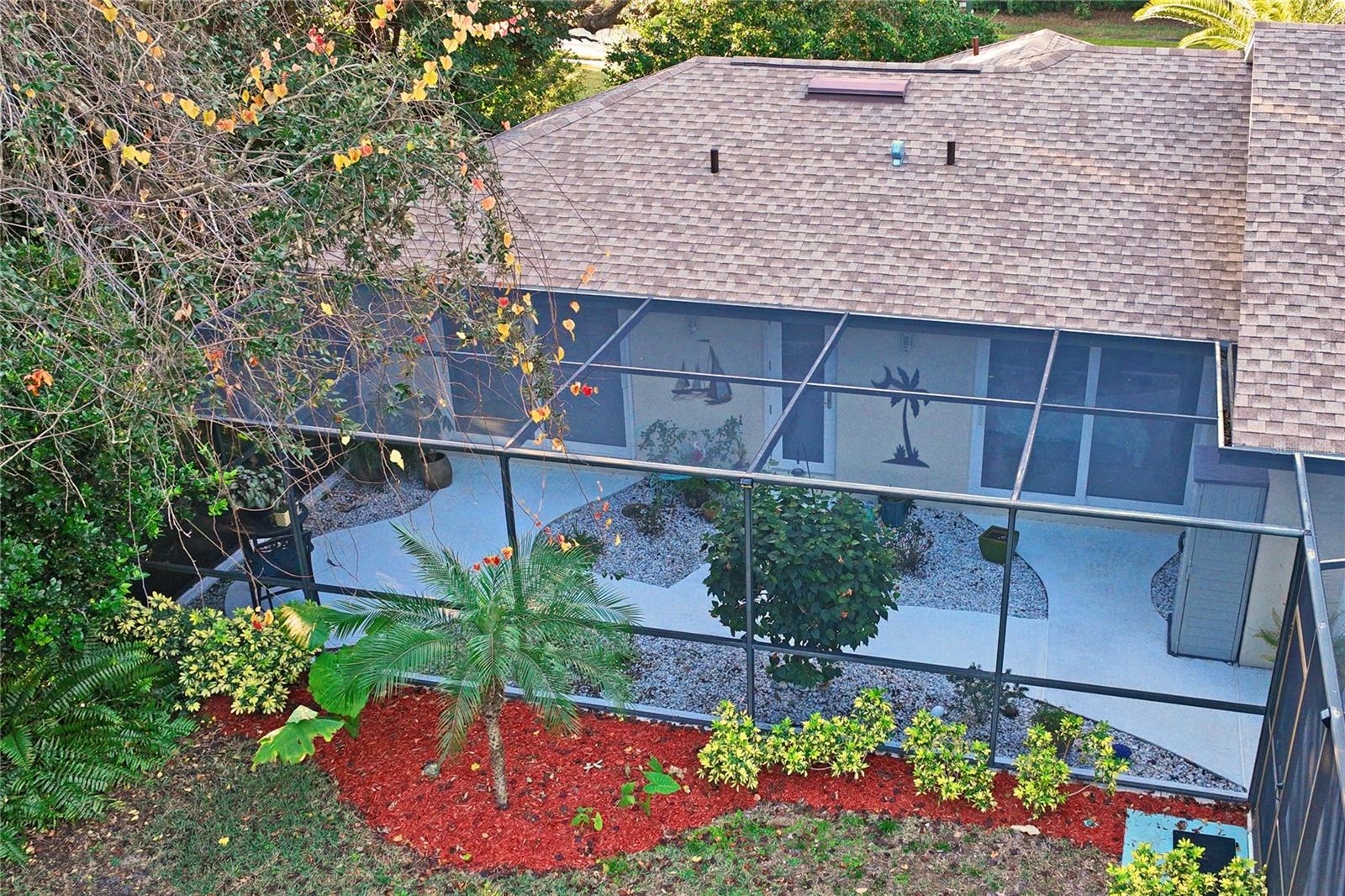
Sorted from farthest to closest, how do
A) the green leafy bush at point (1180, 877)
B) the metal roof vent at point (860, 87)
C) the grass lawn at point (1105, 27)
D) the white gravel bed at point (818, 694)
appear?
the grass lawn at point (1105, 27)
the metal roof vent at point (860, 87)
the white gravel bed at point (818, 694)
the green leafy bush at point (1180, 877)

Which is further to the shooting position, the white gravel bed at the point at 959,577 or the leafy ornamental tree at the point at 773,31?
the leafy ornamental tree at the point at 773,31

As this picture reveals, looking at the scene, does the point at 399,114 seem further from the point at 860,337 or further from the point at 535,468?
the point at 860,337

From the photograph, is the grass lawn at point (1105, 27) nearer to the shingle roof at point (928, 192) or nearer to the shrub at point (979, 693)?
the shingle roof at point (928, 192)

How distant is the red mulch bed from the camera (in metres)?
9.85

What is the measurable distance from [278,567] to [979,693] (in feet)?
21.8

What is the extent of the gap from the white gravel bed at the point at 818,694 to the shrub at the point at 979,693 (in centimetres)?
7

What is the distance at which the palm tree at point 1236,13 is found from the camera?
2497 cm

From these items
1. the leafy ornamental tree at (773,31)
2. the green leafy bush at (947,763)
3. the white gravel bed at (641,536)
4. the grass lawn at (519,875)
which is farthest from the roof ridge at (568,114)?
the green leafy bush at (947,763)

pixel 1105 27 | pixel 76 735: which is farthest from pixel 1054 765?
pixel 1105 27

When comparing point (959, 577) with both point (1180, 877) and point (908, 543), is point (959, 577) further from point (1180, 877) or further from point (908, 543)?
point (1180, 877)

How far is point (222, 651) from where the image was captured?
11.3m

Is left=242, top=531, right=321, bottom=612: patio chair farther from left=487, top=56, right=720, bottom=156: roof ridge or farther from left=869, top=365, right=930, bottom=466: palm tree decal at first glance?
left=487, top=56, right=720, bottom=156: roof ridge

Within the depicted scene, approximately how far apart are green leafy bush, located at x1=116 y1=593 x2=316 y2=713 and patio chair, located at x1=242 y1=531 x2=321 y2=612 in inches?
18.8

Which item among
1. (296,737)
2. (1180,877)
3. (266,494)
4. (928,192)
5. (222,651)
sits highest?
(928,192)
